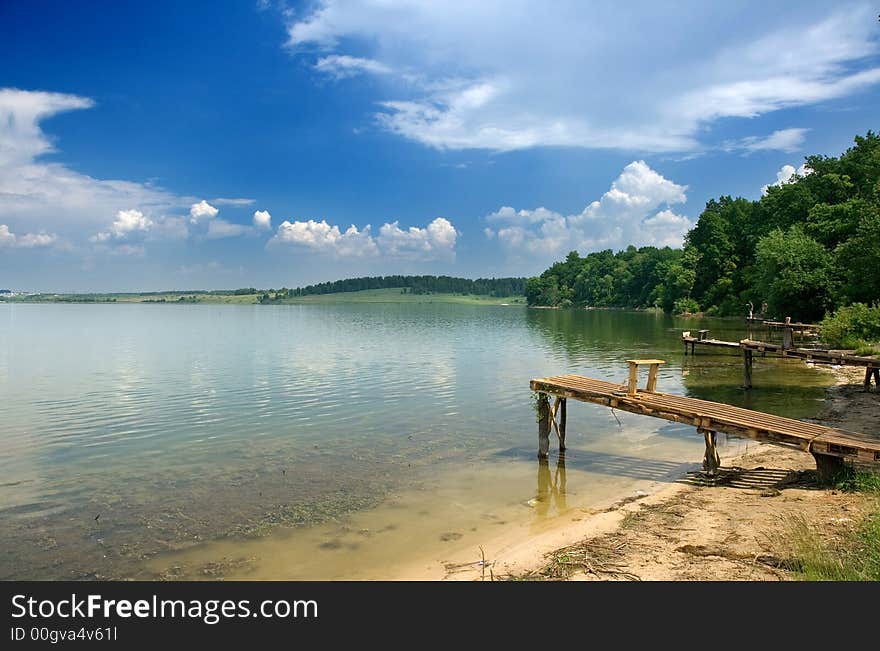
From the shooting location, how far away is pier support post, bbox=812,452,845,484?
1294 centimetres

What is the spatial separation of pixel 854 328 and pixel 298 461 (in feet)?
115

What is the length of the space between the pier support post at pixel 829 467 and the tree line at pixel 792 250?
29355 mm

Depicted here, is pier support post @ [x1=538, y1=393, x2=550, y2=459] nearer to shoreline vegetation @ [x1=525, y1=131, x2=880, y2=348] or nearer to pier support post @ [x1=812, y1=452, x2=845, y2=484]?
pier support post @ [x1=812, y1=452, x2=845, y2=484]

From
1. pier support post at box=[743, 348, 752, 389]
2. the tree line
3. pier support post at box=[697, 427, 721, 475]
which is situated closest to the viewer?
pier support post at box=[697, 427, 721, 475]

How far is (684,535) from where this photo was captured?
34.8ft

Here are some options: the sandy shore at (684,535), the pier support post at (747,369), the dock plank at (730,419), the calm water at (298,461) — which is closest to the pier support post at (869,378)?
the calm water at (298,461)

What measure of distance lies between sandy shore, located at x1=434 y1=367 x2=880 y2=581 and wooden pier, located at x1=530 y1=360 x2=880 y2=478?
0.89 m

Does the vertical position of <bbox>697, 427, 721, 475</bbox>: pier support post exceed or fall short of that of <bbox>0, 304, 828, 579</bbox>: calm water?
it exceeds it

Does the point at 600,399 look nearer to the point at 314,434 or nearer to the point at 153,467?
the point at 314,434

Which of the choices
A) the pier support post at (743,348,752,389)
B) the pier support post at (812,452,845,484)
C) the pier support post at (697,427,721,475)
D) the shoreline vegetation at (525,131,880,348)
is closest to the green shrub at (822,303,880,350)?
the shoreline vegetation at (525,131,880,348)

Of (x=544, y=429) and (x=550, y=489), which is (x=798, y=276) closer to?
(x=544, y=429)

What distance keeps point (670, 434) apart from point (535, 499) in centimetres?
901

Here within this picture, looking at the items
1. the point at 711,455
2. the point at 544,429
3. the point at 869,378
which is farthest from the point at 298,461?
the point at 869,378
